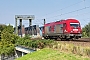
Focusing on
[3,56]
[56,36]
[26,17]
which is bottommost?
[3,56]

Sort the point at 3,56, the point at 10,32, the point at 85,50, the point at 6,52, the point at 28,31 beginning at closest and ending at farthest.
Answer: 1. the point at 85,50
2. the point at 6,52
3. the point at 3,56
4. the point at 10,32
5. the point at 28,31

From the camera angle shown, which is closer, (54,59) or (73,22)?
(54,59)

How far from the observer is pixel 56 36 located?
A: 31.7 metres

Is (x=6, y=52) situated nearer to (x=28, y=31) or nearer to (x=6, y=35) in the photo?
(x=6, y=35)

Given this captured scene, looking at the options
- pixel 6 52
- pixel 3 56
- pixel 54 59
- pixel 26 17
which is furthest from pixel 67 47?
pixel 26 17

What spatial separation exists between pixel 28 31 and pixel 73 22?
3178 cm

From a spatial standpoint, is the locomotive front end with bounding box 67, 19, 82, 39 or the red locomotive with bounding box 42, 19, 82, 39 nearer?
the locomotive front end with bounding box 67, 19, 82, 39

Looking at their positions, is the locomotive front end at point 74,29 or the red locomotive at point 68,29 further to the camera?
the red locomotive at point 68,29

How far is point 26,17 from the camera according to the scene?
215 feet

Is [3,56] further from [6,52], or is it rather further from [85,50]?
[85,50]

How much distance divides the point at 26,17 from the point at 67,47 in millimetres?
50786

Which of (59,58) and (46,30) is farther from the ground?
(46,30)

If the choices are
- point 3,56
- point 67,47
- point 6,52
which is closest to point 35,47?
point 67,47

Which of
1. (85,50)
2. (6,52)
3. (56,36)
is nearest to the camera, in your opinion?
(85,50)
